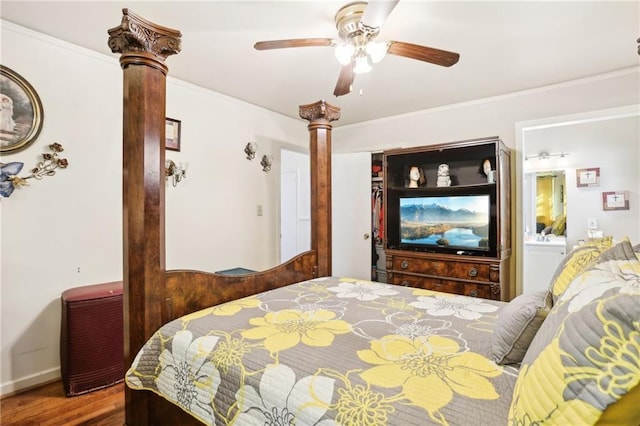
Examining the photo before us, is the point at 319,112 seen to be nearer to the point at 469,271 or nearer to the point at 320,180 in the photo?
the point at 320,180

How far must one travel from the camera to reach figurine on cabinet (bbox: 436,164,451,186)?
11.1 ft

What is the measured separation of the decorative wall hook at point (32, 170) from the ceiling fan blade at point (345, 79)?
2018 millimetres

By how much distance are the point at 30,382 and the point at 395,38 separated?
343cm

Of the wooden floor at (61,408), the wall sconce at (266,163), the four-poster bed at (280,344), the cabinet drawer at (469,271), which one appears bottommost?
the wooden floor at (61,408)

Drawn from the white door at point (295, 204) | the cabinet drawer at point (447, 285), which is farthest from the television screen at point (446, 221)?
the white door at point (295, 204)

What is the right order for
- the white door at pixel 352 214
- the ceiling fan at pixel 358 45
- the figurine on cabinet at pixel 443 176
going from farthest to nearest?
the white door at pixel 352 214 → the figurine on cabinet at pixel 443 176 → the ceiling fan at pixel 358 45

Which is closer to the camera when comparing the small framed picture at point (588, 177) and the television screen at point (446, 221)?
the television screen at point (446, 221)

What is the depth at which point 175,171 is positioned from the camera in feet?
9.37

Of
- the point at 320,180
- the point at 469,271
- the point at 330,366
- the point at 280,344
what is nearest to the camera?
the point at 330,366

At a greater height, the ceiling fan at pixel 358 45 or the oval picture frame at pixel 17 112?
the ceiling fan at pixel 358 45

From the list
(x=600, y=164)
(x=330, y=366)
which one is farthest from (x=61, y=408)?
(x=600, y=164)

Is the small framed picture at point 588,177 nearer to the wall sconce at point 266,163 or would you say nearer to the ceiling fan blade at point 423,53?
the ceiling fan blade at point 423,53

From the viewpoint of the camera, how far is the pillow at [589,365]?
0.54m

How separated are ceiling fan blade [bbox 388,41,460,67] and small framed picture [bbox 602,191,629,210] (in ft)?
10.6
